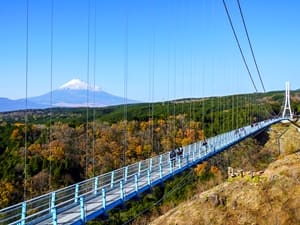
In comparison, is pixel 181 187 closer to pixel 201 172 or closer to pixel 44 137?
pixel 201 172

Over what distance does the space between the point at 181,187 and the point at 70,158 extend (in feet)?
36.8

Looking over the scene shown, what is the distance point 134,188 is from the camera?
53.4 ft

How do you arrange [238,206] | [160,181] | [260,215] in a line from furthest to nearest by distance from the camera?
1. [238,206]
2. [260,215]
3. [160,181]

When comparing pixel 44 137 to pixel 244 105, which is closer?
pixel 44 137

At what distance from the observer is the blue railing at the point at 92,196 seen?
405 inches

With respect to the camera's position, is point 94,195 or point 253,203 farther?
point 253,203

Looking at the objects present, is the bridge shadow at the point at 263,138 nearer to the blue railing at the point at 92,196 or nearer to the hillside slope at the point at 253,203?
the hillside slope at the point at 253,203

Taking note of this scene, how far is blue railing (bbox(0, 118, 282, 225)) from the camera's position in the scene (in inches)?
405

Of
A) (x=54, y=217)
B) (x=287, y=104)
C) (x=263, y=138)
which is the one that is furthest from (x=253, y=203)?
(x=287, y=104)

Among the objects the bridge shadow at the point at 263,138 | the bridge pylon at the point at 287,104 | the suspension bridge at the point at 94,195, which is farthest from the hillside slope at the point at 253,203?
the bridge pylon at the point at 287,104

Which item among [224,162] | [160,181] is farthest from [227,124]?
[160,181]

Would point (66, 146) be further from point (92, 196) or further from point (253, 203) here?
point (92, 196)

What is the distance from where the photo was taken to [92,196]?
14391 mm

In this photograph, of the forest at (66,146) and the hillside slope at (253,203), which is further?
the forest at (66,146)
